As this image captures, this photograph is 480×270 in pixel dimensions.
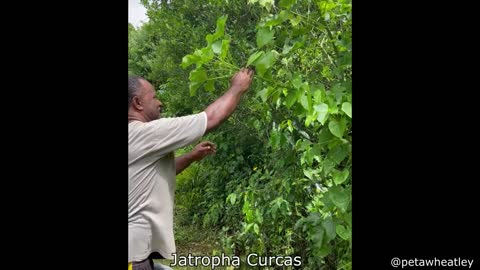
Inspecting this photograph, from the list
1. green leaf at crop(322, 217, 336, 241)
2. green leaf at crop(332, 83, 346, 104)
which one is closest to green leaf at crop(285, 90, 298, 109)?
→ green leaf at crop(332, 83, 346, 104)

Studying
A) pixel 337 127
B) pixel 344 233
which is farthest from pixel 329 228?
pixel 337 127

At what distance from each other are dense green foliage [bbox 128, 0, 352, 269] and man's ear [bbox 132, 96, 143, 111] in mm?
158

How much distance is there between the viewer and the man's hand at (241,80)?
167 centimetres

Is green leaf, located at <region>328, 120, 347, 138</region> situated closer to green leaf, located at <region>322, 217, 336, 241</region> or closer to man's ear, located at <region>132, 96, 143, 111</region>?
green leaf, located at <region>322, 217, 336, 241</region>

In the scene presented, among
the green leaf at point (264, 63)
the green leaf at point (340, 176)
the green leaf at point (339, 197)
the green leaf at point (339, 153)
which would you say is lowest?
the green leaf at point (339, 197)

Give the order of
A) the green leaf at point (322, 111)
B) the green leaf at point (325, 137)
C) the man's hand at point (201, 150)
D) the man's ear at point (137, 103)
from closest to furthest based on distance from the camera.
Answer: the green leaf at point (322, 111) → the green leaf at point (325, 137) → the man's ear at point (137, 103) → the man's hand at point (201, 150)

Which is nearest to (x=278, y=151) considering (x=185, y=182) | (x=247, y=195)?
(x=247, y=195)

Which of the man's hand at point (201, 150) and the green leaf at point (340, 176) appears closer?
the green leaf at point (340, 176)

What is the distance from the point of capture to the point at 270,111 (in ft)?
7.13

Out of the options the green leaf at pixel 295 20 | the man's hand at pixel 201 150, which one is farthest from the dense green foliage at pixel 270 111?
the man's hand at pixel 201 150

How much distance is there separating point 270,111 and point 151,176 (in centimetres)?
66

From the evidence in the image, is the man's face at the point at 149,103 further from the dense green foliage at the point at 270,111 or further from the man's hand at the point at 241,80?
the man's hand at the point at 241,80

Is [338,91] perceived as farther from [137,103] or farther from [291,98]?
[137,103]
